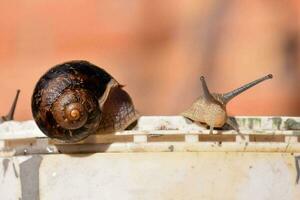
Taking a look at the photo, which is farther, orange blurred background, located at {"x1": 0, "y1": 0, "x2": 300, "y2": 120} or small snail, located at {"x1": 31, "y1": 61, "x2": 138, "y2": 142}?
orange blurred background, located at {"x1": 0, "y1": 0, "x2": 300, "y2": 120}

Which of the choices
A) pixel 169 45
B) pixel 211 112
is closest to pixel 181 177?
pixel 211 112

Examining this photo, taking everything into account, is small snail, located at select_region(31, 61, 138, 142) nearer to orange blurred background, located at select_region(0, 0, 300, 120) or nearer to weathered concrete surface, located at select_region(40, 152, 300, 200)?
weathered concrete surface, located at select_region(40, 152, 300, 200)

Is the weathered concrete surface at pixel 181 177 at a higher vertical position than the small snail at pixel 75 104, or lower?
lower

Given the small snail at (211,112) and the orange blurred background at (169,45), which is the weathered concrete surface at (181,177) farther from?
the orange blurred background at (169,45)

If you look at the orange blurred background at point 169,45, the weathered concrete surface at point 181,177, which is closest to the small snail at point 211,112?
the weathered concrete surface at point 181,177

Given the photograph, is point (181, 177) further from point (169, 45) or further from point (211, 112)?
point (169, 45)

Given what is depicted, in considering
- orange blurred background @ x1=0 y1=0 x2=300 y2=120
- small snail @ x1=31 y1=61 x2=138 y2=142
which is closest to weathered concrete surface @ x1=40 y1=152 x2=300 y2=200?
small snail @ x1=31 y1=61 x2=138 y2=142
